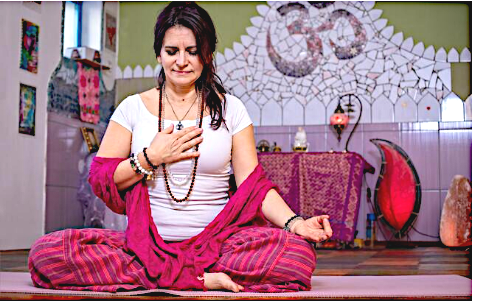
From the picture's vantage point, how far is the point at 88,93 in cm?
581

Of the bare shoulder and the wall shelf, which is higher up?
the wall shelf

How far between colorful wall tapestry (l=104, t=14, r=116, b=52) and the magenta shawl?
166 inches

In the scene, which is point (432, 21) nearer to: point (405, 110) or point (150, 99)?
point (405, 110)

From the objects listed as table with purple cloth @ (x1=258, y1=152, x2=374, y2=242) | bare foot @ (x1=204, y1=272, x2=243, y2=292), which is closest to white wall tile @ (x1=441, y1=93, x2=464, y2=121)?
table with purple cloth @ (x1=258, y1=152, x2=374, y2=242)

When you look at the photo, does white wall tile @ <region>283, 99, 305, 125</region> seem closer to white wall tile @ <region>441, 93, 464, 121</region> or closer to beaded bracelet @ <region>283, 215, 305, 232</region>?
white wall tile @ <region>441, 93, 464, 121</region>

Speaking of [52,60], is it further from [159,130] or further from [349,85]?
[159,130]

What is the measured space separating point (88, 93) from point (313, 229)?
417cm

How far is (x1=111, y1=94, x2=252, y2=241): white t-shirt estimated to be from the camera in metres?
2.14

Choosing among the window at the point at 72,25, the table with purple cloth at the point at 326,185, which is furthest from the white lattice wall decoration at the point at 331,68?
the window at the point at 72,25

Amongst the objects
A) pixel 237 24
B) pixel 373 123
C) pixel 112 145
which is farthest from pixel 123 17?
pixel 112 145

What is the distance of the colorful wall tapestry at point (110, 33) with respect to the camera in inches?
243

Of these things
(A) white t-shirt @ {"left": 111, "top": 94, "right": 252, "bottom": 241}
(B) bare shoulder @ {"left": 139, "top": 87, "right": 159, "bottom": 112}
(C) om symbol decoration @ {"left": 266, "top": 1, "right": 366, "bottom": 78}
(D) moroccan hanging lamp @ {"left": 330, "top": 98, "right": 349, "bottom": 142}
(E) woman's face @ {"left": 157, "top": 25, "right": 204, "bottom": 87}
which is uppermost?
(C) om symbol decoration @ {"left": 266, "top": 1, "right": 366, "bottom": 78}

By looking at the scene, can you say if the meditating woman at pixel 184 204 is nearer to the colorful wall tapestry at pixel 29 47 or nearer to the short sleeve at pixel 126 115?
the short sleeve at pixel 126 115

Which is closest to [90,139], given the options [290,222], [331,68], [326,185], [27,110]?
[27,110]
